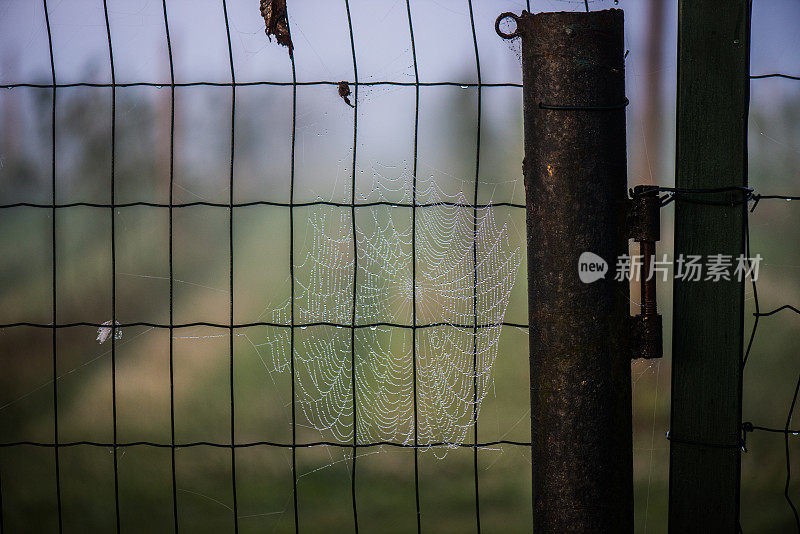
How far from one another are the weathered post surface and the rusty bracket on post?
1 cm

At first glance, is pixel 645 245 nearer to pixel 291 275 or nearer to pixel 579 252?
pixel 579 252

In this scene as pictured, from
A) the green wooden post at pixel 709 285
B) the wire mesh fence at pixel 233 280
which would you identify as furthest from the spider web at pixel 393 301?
the green wooden post at pixel 709 285

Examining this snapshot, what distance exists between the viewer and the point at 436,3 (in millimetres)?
1258

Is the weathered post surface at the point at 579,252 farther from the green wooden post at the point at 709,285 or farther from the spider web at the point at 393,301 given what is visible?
the spider web at the point at 393,301

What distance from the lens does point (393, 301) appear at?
146 cm

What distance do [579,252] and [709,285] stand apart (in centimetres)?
16

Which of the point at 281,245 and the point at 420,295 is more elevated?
the point at 281,245

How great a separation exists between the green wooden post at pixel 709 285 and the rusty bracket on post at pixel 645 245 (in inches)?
2.4

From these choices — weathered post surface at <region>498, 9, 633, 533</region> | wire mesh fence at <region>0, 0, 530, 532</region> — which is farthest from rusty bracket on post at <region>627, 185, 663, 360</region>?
wire mesh fence at <region>0, 0, 530, 532</region>

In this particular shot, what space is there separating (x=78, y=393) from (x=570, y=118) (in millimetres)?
1159

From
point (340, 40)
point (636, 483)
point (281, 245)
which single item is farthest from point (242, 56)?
point (636, 483)

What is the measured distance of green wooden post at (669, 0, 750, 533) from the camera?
2.07ft

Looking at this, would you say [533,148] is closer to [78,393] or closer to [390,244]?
[390,244]

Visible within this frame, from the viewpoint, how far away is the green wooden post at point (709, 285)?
631 millimetres
